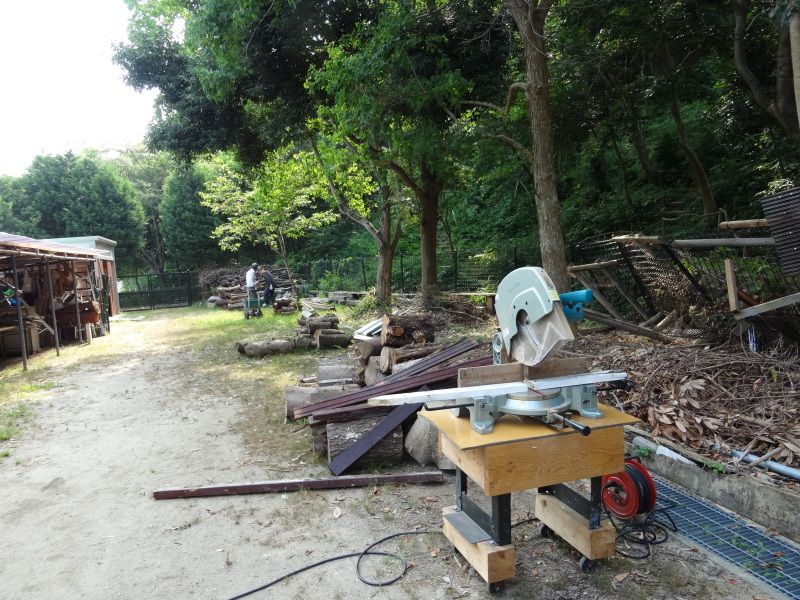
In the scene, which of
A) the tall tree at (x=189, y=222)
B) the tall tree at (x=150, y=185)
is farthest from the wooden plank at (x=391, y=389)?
the tall tree at (x=150, y=185)

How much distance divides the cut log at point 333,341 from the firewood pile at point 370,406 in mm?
3344

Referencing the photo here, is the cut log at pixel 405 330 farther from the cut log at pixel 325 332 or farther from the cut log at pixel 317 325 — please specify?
the cut log at pixel 317 325

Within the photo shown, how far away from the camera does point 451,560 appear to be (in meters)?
3.16

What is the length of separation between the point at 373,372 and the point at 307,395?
143 cm

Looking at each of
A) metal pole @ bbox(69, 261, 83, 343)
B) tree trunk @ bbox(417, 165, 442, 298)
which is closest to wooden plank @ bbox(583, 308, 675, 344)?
tree trunk @ bbox(417, 165, 442, 298)

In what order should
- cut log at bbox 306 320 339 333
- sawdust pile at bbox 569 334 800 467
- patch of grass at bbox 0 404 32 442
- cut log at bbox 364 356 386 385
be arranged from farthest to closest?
1. cut log at bbox 306 320 339 333
2. cut log at bbox 364 356 386 385
3. patch of grass at bbox 0 404 32 442
4. sawdust pile at bbox 569 334 800 467

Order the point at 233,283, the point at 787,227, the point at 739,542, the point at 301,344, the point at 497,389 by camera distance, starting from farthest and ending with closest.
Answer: the point at 233,283, the point at 301,344, the point at 787,227, the point at 739,542, the point at 497,389

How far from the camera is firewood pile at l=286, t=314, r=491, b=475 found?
15.2 ft

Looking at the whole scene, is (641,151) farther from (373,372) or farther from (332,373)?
(332,373)

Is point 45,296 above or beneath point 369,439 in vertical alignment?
above

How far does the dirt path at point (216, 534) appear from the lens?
2.91 m

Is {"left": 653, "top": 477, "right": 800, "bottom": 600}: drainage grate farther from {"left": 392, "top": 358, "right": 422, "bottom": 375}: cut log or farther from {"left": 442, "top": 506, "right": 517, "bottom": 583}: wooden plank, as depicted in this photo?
{"left": 392, "top": 358, "right": 422, "bottom": 375}: cut log

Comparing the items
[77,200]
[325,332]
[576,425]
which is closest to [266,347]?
[325,332]

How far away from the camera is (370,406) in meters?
5.03
